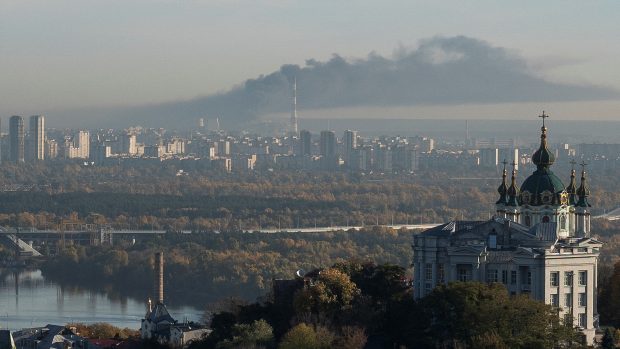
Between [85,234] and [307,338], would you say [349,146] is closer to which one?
[85,234]

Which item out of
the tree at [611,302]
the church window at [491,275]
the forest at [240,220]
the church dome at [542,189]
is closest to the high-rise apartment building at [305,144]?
the forest at [240,220]

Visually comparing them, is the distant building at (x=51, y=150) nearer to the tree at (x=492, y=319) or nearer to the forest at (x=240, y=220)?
the forest at (x=240, y=220)

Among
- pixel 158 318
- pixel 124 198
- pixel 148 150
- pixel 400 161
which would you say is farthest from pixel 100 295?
pixel 148 150

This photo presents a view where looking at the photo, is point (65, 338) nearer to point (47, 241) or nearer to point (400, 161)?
point (47, 241)

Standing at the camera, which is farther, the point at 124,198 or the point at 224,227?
the point at 124,198

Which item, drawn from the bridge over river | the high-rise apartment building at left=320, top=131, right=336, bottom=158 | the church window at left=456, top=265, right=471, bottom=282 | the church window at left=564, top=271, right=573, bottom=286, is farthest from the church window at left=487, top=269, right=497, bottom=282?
the high-rise apartment building at left=320, top=131, right=336, bottom=158

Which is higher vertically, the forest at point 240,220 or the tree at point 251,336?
the tree at point 251,336
